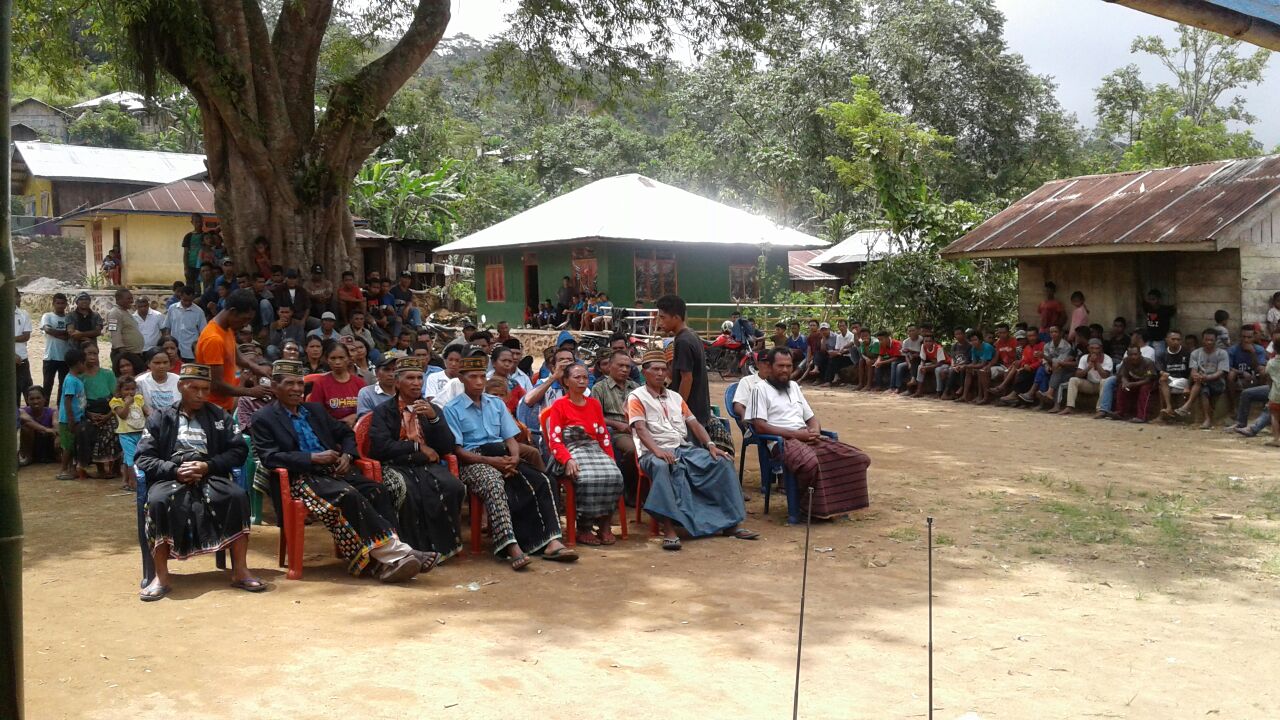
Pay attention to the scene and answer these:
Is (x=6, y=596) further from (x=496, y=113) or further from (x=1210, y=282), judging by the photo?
(x=496, y=113)

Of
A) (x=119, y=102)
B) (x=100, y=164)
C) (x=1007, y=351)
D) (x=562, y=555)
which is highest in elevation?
(x=119, y=102)

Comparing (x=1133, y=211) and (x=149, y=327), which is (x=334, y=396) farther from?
(x=1133, y=211)

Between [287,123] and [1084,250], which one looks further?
[1084,250]

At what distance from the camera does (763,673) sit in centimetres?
479

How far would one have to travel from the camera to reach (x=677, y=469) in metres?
7.67

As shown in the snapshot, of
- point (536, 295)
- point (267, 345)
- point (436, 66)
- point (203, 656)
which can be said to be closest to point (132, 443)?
point (267, 345)

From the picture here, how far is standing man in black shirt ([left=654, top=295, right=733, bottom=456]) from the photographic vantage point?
315 inches

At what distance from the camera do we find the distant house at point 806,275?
3534cm

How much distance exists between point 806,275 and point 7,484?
113 feet

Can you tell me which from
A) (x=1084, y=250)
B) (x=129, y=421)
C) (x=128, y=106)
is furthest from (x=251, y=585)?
(x=128, y=106)

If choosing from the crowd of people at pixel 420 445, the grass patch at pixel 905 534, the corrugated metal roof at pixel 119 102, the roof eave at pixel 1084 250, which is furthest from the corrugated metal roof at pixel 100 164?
the grass patch at pixel 905 534

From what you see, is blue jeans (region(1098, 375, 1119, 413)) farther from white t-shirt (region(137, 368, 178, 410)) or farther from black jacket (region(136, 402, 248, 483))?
black jacket (region(136, 402, 248, 483))

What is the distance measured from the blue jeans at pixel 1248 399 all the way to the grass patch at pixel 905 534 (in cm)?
654

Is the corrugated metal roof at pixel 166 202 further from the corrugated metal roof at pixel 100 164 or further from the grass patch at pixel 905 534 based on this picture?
the grass patch at pixel 905 534
